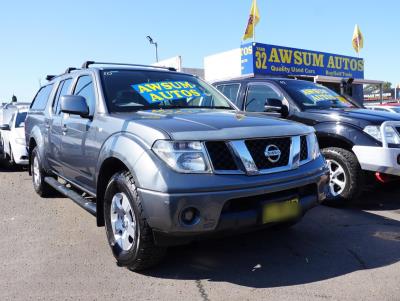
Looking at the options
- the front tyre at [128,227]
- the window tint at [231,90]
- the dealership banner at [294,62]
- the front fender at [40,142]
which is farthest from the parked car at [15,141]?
the dealership banner at [294,62]

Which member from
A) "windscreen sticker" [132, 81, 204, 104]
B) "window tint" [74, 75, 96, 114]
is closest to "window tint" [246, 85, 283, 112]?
"windscreen sticker" [132, 81, 204, 104]

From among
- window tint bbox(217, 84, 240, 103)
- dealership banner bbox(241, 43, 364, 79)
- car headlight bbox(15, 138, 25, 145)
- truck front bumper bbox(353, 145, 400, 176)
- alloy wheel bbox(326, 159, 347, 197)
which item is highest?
dealership banner bbox(241, 43, 364, 79)

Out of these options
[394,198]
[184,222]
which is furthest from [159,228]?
[394,198]

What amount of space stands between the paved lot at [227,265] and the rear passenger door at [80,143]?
0.69 m

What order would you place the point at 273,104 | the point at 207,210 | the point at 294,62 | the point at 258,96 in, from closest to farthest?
the point at 207,210
the point at 273,104
the point at 258,96
the point at 294,62

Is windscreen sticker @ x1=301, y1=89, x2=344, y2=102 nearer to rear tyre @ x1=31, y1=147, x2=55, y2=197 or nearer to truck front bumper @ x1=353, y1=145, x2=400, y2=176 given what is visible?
truck front bumper @ x1=353, y1=145, x2=400, y2=176

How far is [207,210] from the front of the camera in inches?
117

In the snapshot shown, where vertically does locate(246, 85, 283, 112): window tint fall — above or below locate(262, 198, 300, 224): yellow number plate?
above

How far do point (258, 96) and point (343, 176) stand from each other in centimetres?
192

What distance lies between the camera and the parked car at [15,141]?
29.8ft

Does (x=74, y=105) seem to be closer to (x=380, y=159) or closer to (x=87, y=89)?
(x=87, y=89)

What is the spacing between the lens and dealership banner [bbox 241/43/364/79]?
1933 centimetres

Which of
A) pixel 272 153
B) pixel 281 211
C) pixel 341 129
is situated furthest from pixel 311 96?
pixel 281 211

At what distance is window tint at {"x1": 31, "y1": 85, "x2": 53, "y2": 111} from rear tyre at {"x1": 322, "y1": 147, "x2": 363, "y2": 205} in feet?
13.8
